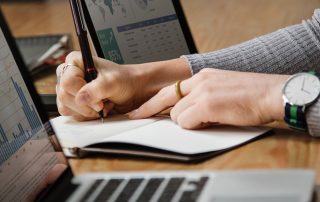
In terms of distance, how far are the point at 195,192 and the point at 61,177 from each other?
0.21m

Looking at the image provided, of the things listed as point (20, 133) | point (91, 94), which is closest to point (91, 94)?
point (91, 94)

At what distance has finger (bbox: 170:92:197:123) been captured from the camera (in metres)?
1.08

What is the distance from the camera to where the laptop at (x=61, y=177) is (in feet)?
2.65

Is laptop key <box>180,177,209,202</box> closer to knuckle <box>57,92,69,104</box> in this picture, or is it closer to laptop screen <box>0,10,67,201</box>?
laptop screen <box>0,10,67,201</box>

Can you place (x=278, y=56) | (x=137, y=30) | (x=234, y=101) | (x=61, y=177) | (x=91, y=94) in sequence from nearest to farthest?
(x=61, y=177) → (x=234, y=101) → (x=91, y=94) → (x=278, y=56) → (x=137, y=30)

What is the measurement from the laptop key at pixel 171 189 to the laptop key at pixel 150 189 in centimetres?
1

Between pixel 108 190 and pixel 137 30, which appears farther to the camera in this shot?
pixel 137 30

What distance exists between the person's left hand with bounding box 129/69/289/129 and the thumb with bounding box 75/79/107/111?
144mm

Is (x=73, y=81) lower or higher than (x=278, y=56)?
higher

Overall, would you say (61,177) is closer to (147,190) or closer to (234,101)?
(147,190)

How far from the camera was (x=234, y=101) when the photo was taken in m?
1.04

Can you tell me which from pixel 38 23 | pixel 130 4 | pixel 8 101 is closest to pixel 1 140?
pixel 8 101

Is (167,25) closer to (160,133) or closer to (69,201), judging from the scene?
(160,133)

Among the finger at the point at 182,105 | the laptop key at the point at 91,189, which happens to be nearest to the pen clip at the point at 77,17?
the finger at the point at 182,105
